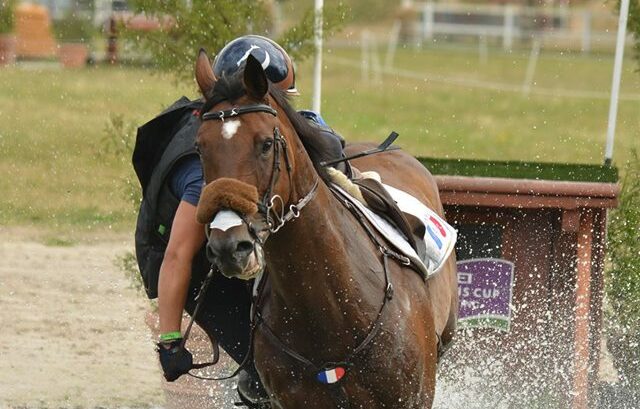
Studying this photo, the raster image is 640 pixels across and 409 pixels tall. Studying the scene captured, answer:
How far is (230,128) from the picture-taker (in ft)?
13.7

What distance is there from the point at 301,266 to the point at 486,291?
9.45 feet

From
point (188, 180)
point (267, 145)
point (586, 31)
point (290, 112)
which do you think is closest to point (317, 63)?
point (188, 180)

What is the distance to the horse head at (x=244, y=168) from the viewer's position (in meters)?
4.00

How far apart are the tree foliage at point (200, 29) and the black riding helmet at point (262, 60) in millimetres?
2640

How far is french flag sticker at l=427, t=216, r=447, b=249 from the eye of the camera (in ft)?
19.0

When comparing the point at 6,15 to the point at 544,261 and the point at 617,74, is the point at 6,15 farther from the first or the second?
the point at 544,261

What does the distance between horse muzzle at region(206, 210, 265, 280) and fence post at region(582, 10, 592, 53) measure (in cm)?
3484

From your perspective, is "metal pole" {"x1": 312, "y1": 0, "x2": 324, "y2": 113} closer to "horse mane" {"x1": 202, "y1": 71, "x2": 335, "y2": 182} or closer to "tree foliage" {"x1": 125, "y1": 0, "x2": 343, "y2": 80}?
"tree foliage" {"x1": 125, "y1": 0, "x2": 343, "y2": 80}

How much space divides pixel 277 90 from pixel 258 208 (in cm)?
59

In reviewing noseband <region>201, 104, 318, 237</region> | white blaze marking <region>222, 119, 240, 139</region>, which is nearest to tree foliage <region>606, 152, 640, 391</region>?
noseband <region>201, 104, 318, 237</region>

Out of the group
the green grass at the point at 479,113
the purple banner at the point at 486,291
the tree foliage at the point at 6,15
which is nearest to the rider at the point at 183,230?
the purple banner at the point at 486,291

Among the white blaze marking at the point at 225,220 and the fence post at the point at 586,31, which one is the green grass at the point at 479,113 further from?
the white blaze marking at the point at 225,220

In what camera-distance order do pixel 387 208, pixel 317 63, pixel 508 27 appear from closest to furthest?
pixel 387 208 < pixel 317 63 < pixel 508 27

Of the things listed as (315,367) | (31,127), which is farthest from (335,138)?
(31,127)
